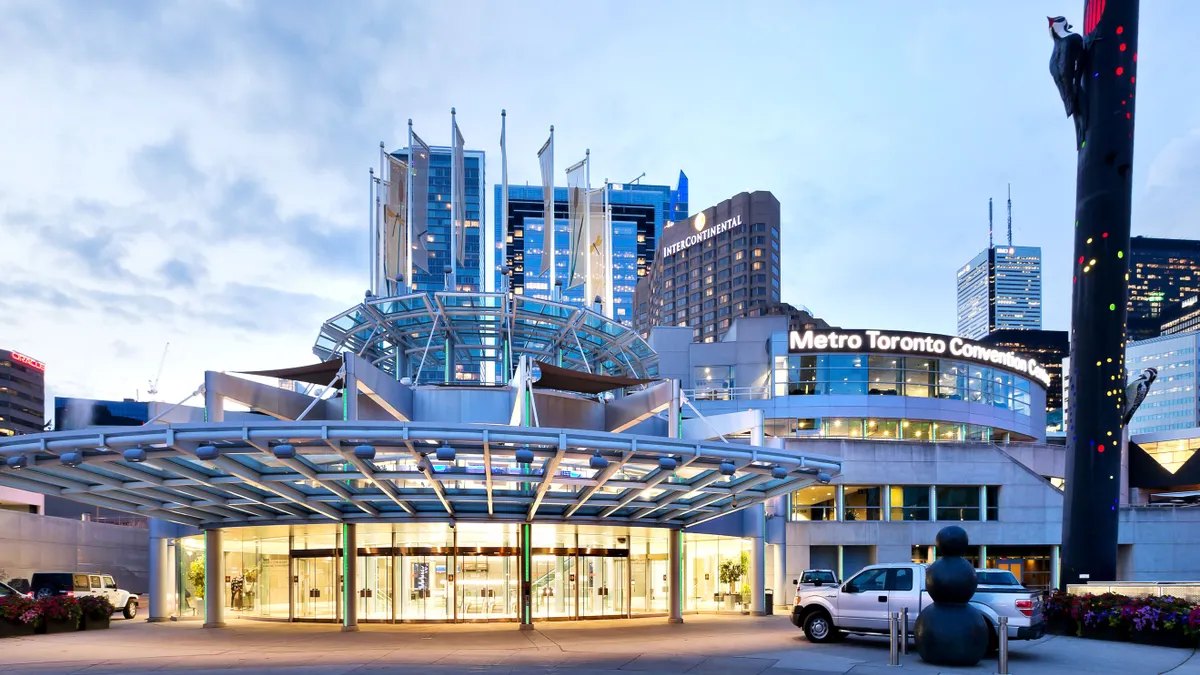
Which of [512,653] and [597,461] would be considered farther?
[512,653]

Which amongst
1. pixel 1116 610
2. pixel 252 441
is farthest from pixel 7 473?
pixel 1116 610

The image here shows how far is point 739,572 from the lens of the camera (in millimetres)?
36031

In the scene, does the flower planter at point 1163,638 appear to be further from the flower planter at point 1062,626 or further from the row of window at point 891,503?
the row of window at point 891,503

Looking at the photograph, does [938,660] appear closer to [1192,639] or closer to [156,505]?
[1192,639]

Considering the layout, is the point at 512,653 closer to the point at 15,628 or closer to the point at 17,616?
the point at 17,616

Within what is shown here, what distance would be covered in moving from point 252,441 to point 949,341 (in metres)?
44.4

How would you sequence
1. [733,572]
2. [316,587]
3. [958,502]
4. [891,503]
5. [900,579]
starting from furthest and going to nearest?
[958,502]
[891,503]
[733,572]
[316,587]
[900,579]

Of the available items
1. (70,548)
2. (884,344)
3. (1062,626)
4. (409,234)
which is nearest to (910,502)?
(884,344)

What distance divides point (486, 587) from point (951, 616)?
14.8m

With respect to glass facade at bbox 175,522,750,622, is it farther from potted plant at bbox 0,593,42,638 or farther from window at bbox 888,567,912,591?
window at bbox 888,567,912,591

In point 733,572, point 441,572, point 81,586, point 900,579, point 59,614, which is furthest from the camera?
point 733,572

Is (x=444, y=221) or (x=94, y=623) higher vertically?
(x=444, y=221)

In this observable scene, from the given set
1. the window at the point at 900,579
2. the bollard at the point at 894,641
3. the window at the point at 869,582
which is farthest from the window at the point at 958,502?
the bollard at the point at 894,641

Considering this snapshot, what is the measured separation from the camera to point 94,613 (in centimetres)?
2667
